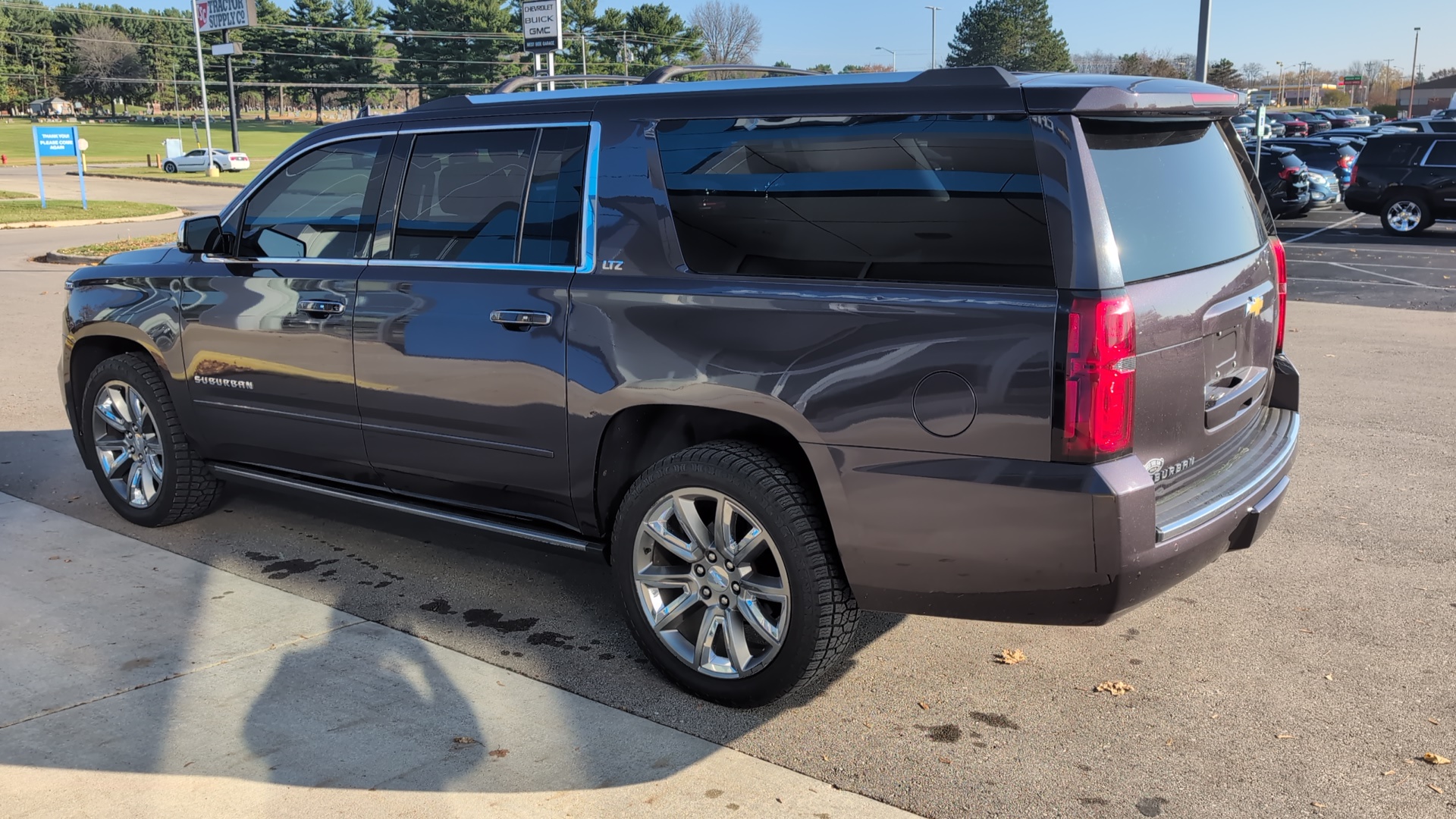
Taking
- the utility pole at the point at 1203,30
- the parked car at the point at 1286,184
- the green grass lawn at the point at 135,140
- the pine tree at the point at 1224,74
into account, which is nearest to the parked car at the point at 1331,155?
the parked car at the point at 1286,184

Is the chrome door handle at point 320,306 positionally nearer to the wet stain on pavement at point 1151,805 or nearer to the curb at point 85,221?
the wet stain on pavement at point 1151,805

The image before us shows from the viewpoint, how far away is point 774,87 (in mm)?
3533

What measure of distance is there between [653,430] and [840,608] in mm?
894

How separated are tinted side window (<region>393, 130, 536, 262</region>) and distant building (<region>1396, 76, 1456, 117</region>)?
411ft

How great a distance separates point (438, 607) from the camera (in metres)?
4.48

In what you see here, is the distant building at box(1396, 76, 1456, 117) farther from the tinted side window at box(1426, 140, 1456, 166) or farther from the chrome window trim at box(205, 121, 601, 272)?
the chrome window trim at box(205, 121, 601, 272)

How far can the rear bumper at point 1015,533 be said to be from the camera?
9.82 feet

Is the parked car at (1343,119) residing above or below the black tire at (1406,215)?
above

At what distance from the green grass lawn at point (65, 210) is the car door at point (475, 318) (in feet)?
79.8

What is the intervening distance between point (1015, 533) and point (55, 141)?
31.4m

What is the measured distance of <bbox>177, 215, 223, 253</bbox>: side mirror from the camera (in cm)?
499

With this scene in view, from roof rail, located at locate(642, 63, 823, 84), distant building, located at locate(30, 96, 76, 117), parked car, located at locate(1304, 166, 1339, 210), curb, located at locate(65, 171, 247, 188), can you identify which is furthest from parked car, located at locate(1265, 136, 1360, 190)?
distant building, located at locate(30, 96, 76, 117)

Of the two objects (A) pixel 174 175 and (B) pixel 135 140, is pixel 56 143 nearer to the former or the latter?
(A) pixel 174 175

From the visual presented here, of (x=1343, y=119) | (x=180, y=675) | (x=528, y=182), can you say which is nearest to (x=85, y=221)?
(x=180, y=675)
